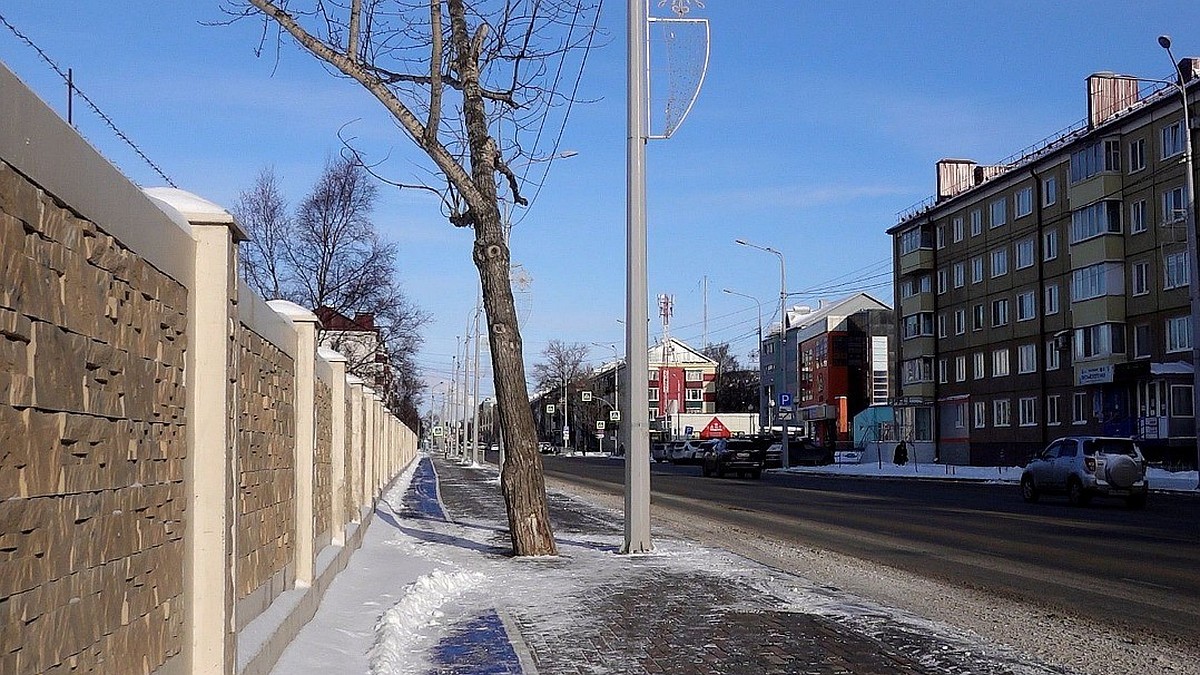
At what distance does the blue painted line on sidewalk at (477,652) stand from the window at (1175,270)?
43.2 metres

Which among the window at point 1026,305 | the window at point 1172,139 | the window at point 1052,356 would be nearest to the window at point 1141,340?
the window at point 1052,356

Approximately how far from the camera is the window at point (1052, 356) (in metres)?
56.4

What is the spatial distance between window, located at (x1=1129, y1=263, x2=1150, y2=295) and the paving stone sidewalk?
4138cm

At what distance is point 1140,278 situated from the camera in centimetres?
5012

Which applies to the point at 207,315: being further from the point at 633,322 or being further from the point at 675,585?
the point at 633,322

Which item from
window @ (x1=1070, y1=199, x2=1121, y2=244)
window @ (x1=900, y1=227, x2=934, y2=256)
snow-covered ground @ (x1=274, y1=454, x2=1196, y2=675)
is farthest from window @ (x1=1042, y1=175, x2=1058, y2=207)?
snow-covered ground @ (x1=274, y1=454, x2=1196, y2=675)

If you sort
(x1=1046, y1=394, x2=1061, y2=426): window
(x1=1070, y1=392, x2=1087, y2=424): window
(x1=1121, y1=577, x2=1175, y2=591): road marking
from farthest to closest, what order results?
(x1=1046, y1=394, x2=1061, y2=426): window
(x1=1070, y1=392, x2=1087, y2=424): window
(x1=1121, y1=577, x2=1175, y2=591): road marking

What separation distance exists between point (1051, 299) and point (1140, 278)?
294 inches

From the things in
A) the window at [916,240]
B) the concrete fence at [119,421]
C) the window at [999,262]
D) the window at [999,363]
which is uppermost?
the window at [916,240]

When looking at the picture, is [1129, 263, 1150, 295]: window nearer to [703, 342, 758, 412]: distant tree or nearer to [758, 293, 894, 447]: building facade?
[758, 293, 894, 447]: building facade

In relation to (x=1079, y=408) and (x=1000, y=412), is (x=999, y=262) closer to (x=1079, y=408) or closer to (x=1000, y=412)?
(x=1000, y=412)

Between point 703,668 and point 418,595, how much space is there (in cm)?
406

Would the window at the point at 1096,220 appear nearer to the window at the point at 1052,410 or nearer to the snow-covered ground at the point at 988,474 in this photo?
the window at the point at 1052,410

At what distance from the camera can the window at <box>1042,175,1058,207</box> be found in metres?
56.7
